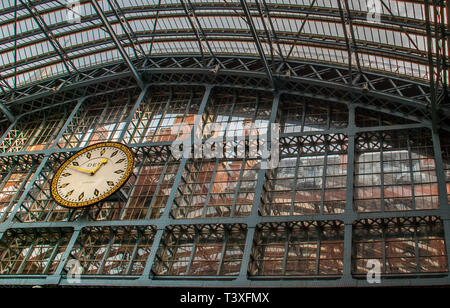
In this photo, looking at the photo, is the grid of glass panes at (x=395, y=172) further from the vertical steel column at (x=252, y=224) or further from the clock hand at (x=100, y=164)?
the clock hand at (x=100, y=164)

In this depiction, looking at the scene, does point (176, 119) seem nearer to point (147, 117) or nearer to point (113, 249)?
point (147, 117)

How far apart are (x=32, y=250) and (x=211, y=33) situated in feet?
57.7

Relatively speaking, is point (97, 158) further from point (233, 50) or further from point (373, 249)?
point (373, 249)

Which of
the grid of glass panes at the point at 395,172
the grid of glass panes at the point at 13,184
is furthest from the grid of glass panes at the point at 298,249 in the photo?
the grid of glass panes at the point at 13,184

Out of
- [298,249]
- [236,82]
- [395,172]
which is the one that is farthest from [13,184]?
[395,172]

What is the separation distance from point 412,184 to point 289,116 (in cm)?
929

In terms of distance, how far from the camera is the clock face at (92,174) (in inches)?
1197

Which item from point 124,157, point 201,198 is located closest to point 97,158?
point 124,157

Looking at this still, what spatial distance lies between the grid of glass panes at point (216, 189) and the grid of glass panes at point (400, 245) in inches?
242

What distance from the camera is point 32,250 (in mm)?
30609

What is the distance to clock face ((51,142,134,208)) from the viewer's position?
30.4m

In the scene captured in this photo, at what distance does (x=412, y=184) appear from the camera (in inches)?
1077

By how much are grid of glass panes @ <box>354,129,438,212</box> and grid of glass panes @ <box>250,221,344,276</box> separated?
8.03 feet
